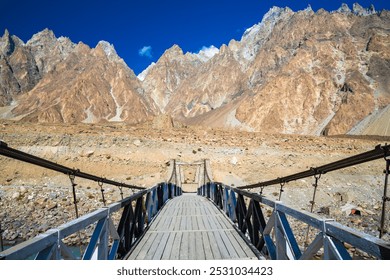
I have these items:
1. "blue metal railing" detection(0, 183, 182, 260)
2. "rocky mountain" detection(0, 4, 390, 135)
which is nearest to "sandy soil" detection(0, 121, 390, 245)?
"blue metal railing" detection(0, 183, 182, 260)

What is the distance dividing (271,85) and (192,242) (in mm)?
100015

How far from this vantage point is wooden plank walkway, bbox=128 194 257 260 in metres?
5.68

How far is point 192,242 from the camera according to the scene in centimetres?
656

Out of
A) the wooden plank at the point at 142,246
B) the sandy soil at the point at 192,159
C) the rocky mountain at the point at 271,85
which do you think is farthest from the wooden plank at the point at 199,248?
the rocky mountain at the point at 271,85

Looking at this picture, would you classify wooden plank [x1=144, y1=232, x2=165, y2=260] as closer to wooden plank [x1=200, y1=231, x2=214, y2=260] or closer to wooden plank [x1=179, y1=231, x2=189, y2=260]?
wooden plank [x1=179, y1=231, x2=189, y2=260]

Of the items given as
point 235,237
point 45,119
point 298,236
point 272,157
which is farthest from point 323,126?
point 45,119

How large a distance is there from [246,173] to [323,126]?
65.1m

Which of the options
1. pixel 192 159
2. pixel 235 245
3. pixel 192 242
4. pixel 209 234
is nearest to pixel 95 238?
pixel 192 242

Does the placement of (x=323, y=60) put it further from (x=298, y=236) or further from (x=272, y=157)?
(x=298, y=236)

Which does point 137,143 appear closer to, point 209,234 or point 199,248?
point 209,234

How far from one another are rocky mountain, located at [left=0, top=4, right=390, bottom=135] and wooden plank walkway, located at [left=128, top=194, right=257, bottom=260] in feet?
240

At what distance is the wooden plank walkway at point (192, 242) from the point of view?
5680 mm

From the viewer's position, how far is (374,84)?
290 feet

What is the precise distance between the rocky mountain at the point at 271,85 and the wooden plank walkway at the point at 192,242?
240ft
